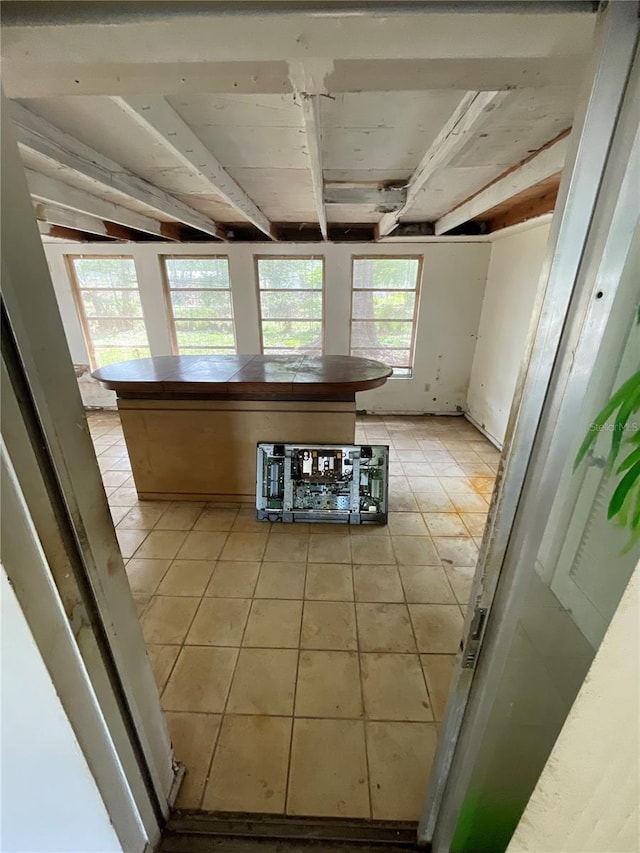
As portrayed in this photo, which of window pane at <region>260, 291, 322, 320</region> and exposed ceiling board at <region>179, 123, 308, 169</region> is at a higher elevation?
exposed ceiling board at <region>179, 123, 308, 169</region>

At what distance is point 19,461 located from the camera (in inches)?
22.1

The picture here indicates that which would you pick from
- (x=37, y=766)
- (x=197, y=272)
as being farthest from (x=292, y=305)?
(x=37, y=766)

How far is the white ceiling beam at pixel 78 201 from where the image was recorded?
2.09 metres

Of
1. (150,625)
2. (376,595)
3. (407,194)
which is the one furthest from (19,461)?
(407,194)

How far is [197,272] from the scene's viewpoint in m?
4.50

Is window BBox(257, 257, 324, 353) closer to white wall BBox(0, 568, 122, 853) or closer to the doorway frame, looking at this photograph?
the doorway frame

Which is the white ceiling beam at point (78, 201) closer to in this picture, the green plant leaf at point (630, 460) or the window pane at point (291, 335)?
the window pane at point (291, 335)

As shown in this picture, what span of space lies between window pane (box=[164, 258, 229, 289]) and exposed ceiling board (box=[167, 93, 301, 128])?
3.12 m

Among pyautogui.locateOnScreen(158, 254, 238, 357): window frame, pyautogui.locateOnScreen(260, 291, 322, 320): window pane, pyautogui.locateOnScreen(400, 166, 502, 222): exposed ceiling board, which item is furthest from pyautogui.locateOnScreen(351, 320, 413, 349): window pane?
pyautogui.locateOnScreen(158, 254, 238, 357): window frame

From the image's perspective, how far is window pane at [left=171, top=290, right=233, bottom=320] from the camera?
457 cm

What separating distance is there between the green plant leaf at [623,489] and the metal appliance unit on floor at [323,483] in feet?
6.03

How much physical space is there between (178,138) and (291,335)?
10.5ft

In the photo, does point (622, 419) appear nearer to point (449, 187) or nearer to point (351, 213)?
point (449, 187)

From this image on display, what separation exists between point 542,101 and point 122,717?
2.46 m
